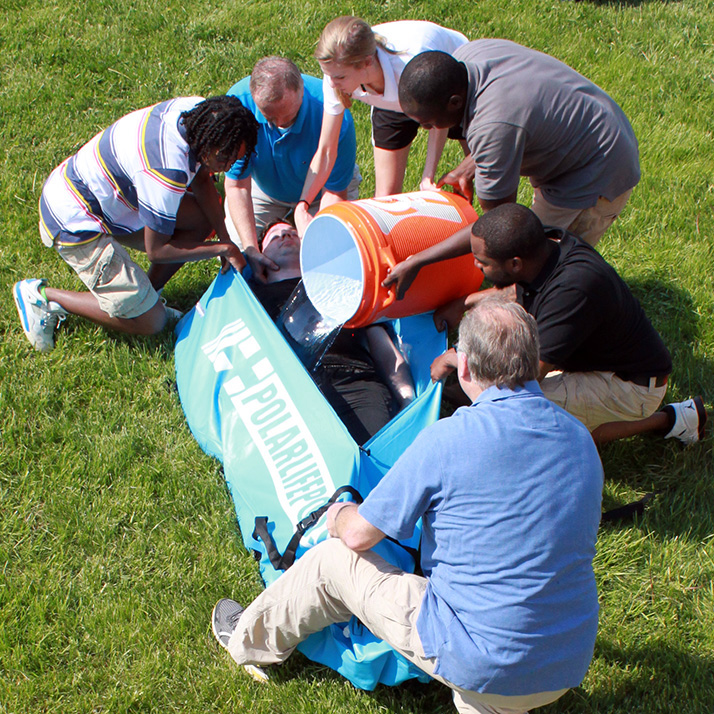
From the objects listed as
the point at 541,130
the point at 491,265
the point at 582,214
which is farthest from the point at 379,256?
the point at 582,214

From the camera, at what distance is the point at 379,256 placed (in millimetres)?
3033

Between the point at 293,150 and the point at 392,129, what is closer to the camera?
the point at 392,129

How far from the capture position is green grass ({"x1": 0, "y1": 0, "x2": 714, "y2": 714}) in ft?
8.30

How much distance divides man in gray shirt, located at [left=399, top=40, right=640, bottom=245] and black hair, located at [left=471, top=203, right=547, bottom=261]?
1.05ft

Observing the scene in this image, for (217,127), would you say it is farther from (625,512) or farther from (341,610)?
(625,512)

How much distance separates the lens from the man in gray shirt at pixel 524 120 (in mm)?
2863

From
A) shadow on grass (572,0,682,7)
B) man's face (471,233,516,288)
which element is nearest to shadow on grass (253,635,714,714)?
man's face (471,233,516,288)

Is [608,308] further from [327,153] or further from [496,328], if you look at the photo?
[327,153]

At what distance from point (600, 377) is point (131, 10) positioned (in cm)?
532

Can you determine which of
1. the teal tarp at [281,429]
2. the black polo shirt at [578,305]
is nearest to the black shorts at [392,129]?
Answer: the teal tarp at [281,429]

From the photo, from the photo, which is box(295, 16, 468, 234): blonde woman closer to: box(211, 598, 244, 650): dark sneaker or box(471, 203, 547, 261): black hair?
box(471, 203, 547, 261): black hair

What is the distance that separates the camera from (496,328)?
79.6 inches

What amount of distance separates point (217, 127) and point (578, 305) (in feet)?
5.89

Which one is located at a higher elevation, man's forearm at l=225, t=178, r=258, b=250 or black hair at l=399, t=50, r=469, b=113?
black hair at l=399, t=50, r=469, b=113
